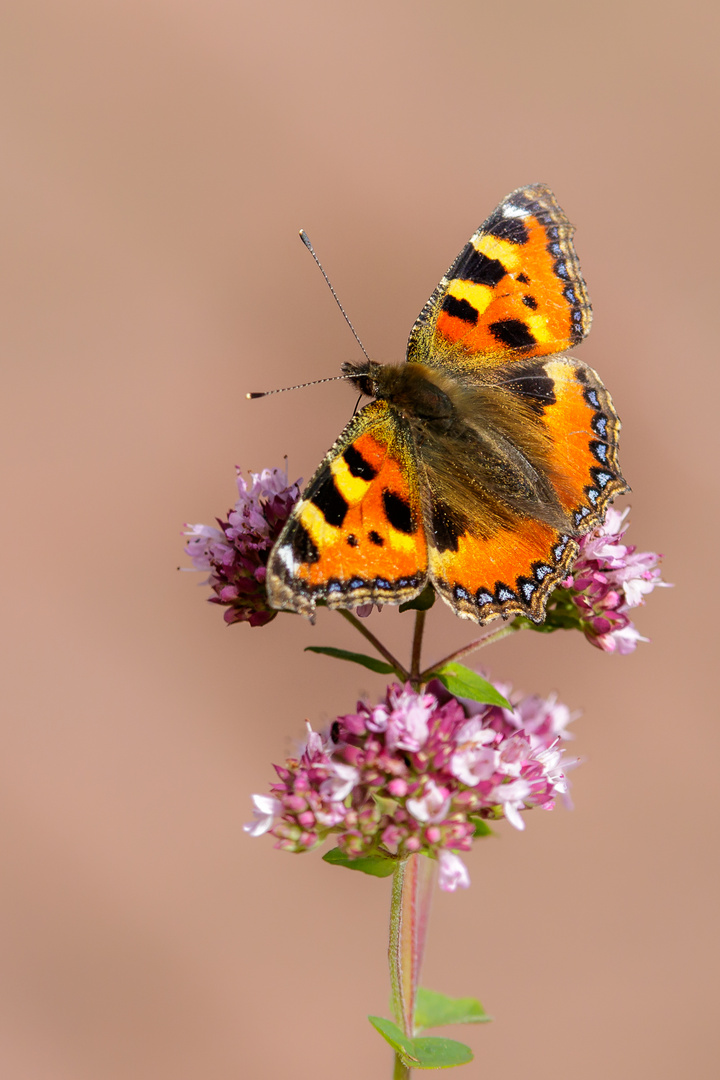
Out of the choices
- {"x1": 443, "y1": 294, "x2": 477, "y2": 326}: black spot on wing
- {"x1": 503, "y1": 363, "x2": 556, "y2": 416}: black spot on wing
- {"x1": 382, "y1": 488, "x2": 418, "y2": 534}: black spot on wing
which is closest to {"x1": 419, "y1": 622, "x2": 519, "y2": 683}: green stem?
{"x1": 382, "y1": 488, "x2": 418, "y2": 534}: black spot on wing

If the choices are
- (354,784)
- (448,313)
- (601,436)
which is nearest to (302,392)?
(448,313)

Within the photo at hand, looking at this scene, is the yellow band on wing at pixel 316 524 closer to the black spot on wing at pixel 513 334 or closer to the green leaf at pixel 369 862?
the green leaf at pixel 369 862

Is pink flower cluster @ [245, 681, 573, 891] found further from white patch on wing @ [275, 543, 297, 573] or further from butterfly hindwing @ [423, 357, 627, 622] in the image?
white patch on wing @ [275, 543, 297, 573]

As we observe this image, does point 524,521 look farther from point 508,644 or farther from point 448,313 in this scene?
point 508,644

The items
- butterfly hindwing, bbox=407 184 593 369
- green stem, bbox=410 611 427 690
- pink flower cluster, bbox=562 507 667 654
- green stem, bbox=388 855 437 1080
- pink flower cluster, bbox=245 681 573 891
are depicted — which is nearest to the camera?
pink flower cluster, bbox=245 681 573 891

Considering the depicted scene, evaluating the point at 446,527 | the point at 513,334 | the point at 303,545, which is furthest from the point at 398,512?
the point at 513,334

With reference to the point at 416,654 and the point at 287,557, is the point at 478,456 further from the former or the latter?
the point at 287,557
